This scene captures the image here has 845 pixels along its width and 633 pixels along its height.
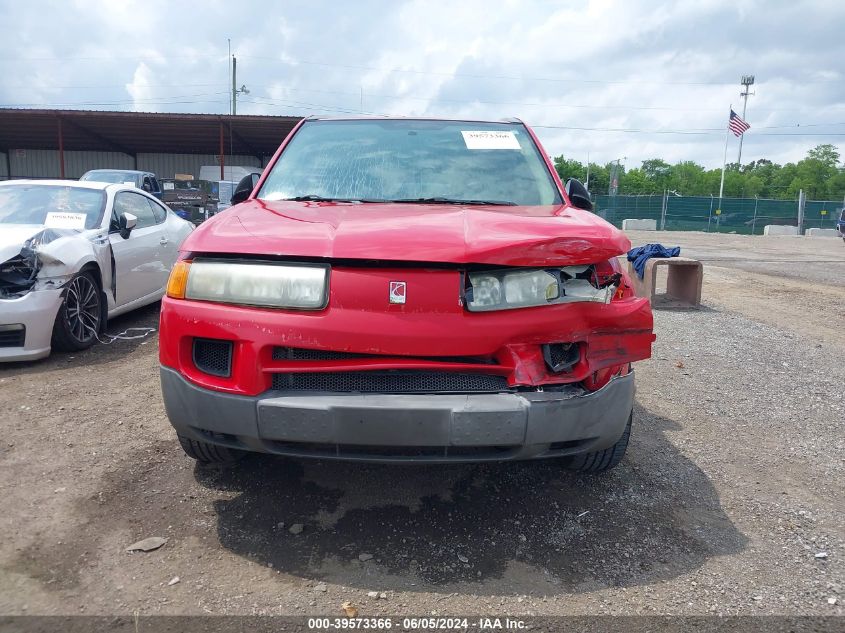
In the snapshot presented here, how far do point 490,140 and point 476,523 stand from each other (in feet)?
6.80

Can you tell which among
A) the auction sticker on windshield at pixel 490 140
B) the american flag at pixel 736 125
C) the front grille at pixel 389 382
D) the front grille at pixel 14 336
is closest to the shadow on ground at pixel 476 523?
the front grille at pixel 389 382

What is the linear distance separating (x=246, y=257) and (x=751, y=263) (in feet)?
47.7

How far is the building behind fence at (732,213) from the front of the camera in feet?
119

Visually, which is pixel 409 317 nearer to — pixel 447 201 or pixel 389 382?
pixel 389 382

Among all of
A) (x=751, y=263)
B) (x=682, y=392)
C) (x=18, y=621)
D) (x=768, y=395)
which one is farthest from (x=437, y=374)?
(x=751, y=263)

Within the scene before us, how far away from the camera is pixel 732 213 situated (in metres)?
37.0

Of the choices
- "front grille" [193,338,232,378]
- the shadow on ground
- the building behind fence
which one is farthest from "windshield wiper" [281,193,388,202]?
the building behind fence

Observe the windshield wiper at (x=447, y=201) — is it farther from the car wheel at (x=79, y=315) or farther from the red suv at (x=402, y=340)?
the car wheel at (x=79, y=315)

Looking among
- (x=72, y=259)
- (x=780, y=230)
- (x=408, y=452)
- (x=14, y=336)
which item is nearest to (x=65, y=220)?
(x=72, y=259)

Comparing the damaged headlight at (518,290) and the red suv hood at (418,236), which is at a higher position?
the red suv hood at (418,236)

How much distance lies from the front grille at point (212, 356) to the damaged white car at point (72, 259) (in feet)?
10.0

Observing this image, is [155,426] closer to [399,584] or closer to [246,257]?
[246,257]

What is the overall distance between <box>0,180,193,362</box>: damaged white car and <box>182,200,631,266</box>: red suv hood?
2.85 m

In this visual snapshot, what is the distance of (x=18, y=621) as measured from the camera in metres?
1.99
